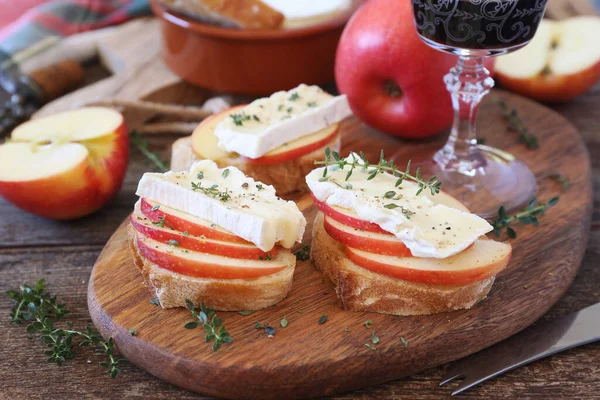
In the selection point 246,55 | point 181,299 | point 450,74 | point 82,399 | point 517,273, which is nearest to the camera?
point 82,399

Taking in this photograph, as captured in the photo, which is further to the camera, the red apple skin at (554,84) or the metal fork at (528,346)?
the red apple skin at (554,84)

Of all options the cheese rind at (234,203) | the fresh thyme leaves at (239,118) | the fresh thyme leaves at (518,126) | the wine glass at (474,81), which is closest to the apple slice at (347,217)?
the cheese rind at (234,203)

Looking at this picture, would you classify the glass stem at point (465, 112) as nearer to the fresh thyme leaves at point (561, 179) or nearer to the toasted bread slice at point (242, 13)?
the fresh thyme leaves at point (561, 179)

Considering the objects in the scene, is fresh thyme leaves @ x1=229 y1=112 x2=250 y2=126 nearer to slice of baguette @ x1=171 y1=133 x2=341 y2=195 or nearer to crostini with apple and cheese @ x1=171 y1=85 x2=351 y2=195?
crostini with apple and cheese @ x1=171 y1=85 x2=351 y2=195

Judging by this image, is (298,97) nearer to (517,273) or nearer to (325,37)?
(325,37)

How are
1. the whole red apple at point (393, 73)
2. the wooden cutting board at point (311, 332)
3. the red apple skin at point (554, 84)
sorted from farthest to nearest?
the red apple skin at point (554, 84) → the whole red apple at point (393, 73) → the wooden cutting board at point (311, 332)

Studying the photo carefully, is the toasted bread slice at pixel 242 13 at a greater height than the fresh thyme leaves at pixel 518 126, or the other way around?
the toasted bread slice at pixel 242 13

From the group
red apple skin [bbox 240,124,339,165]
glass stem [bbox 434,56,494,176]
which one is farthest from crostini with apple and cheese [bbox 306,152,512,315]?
glass stem [bbox 434,56,494,176]

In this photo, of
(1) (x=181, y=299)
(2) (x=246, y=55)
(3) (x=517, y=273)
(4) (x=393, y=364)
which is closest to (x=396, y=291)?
(4) (x=393, y=364)
